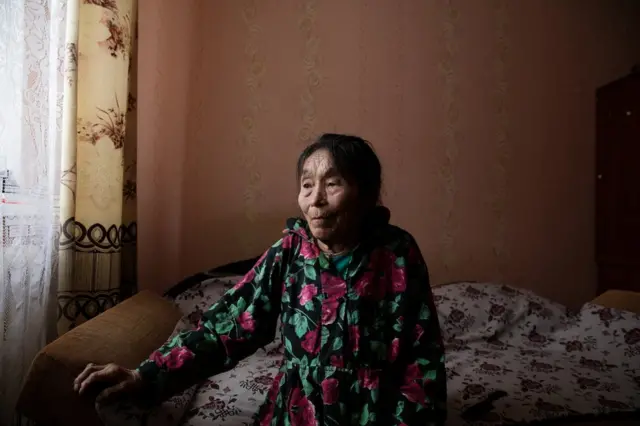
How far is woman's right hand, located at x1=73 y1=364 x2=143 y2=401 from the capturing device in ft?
2.15

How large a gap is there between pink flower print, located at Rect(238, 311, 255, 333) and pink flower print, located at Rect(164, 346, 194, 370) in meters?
0.10

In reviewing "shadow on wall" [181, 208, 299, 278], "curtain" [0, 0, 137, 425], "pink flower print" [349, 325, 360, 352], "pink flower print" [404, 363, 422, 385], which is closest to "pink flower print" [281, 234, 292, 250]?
"pink flower print" [349, 325, 360, 352]

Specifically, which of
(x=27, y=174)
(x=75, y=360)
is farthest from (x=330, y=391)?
(x=27, y=174)

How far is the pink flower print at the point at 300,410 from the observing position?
2.31 feet

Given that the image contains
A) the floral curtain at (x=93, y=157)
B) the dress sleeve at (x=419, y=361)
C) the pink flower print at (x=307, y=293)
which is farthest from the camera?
the floral curtain at (x=93, y=157)

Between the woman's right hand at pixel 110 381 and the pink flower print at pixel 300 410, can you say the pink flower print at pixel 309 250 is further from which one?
the woman's right hand at pixel 110 381

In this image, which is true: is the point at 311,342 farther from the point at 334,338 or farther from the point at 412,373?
the point at 412,373

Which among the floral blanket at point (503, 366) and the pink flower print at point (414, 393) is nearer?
the pink flower print at point (414, 393)

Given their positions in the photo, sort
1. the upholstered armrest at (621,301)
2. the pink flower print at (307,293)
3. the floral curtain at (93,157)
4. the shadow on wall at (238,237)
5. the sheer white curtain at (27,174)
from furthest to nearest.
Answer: the shadow on wall at (238,237)
the upholstered armrest at (621,301)
the floral curtain at (93,157)
the sheer white curtain at (27,174)
the pink flower print at (307,293)

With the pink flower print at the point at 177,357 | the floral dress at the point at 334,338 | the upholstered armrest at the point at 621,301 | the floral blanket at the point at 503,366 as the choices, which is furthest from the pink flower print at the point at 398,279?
the upholstered armrest at the point at 621,301

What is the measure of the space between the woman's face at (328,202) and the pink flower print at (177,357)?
1.01 feet

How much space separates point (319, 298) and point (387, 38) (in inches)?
72.5

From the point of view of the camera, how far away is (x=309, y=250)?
79cm

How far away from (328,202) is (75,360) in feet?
1.95
